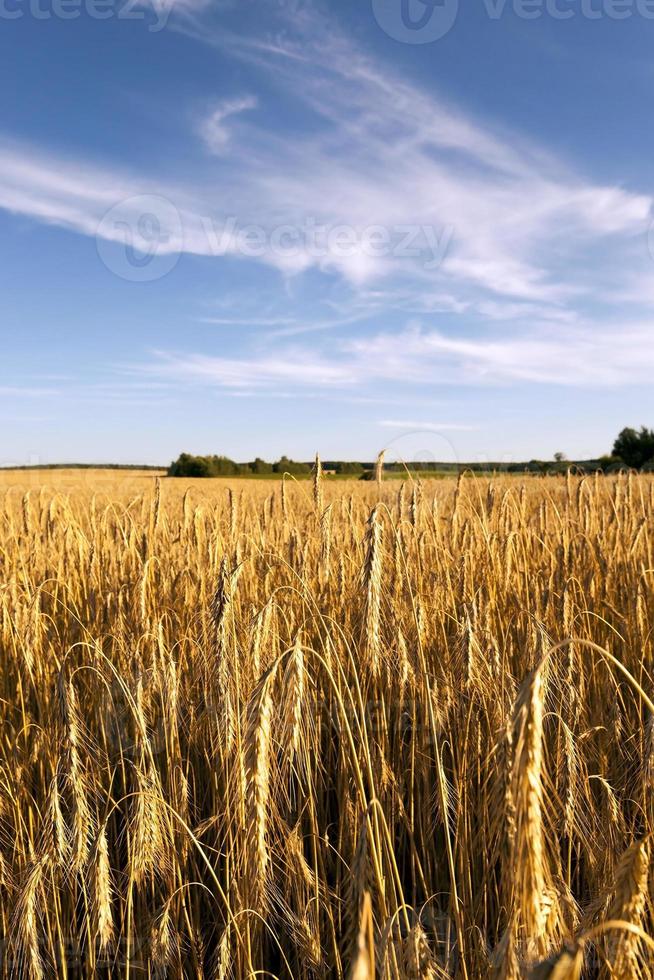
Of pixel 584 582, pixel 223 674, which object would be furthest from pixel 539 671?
Answer: pixel 584 582

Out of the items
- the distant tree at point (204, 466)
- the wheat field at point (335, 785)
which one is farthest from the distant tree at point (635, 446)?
the wheat field at point (335, 785)

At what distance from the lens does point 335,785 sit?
83.7 inches

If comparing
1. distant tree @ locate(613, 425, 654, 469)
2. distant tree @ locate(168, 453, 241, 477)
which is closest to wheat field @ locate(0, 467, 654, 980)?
distant tree @ locate(613, 425, 654, 469)

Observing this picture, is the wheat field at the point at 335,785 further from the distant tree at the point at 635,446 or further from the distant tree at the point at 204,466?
the distant tree at the point at 204,466

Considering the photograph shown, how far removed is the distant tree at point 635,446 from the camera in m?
25.5

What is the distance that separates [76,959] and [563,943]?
1217 mm

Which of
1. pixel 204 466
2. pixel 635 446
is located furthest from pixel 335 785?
pixel 204 466

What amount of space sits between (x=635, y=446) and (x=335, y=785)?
27.2 meters

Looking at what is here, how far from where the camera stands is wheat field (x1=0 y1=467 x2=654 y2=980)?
1.08 metres

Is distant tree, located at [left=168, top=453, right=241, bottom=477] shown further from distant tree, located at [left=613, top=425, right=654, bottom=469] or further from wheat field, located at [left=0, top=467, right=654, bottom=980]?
wheat field, located at [left=0, top=467, right=654, bottom=980]

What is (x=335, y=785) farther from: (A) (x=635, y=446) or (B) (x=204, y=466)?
(B) (x=204, y=466)

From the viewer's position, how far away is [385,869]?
1.45 m

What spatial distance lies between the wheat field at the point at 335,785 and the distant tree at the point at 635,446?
82.2 ft

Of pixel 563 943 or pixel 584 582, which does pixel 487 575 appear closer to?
pixel 584 582
